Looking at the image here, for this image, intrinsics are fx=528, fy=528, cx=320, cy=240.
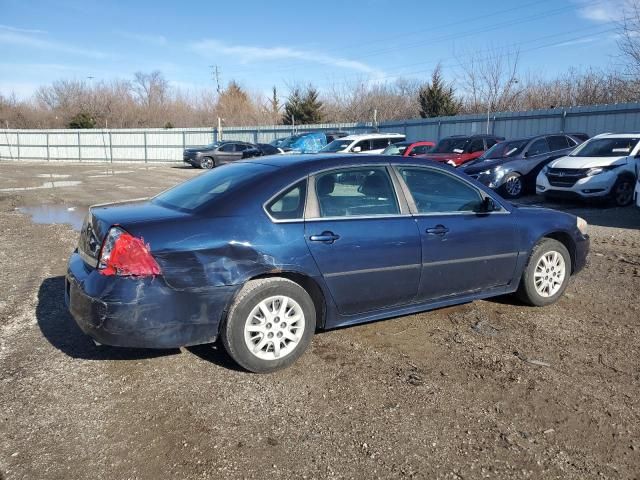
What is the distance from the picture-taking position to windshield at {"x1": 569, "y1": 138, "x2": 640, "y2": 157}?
11727 millimetres

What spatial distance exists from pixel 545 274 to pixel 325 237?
97.5 inches

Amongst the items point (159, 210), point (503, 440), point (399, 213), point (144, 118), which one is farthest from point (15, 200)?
point (144, 118)

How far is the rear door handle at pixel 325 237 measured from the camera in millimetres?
3803

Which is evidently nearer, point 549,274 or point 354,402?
point 354,402

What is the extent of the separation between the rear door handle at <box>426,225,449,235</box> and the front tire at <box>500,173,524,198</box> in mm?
9641

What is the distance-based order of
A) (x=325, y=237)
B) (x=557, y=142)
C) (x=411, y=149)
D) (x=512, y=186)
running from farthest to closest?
(x=411, y=149)
(x=557, y=142)
(x=512, y=186)
(x=325, y=237)

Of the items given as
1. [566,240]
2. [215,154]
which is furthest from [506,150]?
[215,154]

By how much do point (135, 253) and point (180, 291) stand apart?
376mm

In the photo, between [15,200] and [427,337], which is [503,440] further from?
[15,200]

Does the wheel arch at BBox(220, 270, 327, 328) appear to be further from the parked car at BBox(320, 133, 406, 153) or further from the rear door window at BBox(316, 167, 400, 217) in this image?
the parked car at BBox(320, 133, 406, 153)

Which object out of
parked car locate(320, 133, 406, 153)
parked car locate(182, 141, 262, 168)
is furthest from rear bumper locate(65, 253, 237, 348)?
parked car locate(182, 141, 262, 168)

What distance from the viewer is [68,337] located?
444cm

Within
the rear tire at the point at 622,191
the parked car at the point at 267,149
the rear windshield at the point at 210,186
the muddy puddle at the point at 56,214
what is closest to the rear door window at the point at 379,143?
the parked car at the point at 267,149

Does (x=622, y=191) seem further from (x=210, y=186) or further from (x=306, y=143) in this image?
(x=306, y=143)
